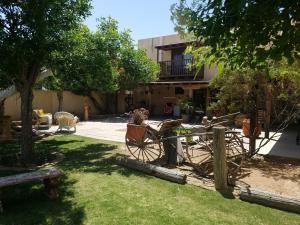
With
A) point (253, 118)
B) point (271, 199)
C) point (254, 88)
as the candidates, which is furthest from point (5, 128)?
point (271, 199)

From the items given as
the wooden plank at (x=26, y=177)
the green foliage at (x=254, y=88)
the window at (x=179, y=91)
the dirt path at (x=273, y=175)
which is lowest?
the dirt path at (x=273, y=175)

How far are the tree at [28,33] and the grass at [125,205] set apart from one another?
277 cm

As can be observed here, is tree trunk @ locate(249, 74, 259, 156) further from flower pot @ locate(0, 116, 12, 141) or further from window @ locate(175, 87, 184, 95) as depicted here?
window @ locate(175, 87, 184, 95)

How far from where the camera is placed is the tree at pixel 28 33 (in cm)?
720

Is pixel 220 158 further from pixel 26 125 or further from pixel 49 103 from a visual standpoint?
pixel 49 103

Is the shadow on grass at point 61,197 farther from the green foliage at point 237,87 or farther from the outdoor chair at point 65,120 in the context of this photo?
the outdoor chair at point 65,120

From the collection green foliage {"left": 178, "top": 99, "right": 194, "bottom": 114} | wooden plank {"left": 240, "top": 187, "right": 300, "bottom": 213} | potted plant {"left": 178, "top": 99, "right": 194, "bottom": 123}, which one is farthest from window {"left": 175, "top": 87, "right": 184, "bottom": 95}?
wooden plank {"left": 240, "top": 187, "right": 300, "bottom": 213}

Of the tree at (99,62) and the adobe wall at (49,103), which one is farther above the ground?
the tree at (99,62)

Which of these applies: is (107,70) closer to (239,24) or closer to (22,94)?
(22,94)

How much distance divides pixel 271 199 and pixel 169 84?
17.2 metres

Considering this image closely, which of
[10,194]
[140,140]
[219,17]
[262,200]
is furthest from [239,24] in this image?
[140,140]

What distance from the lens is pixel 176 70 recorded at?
23812 mm

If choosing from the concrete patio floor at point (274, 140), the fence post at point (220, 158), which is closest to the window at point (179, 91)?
the concrete patio floor at point (274, 140)

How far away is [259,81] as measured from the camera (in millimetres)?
8680
